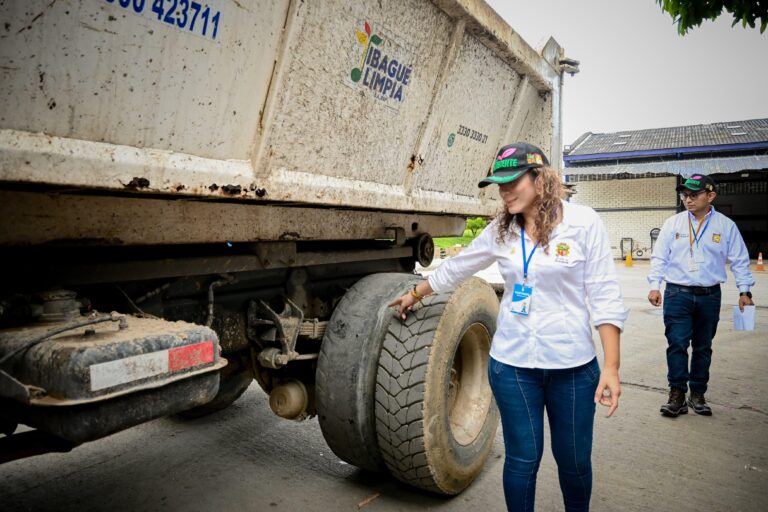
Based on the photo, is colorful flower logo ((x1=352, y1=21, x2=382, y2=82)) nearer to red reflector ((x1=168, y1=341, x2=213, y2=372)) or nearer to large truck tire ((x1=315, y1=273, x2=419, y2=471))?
large truck tire ((x1=315, y1=273, x2=419, y2=471))

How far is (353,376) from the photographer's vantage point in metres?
2.56

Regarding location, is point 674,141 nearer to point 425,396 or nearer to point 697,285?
point 697,285

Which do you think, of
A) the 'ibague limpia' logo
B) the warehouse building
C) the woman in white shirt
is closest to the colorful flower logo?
the 'ibague limpia' logo

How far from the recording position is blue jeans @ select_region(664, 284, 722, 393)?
159 inches

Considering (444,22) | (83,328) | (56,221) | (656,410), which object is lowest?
(656,410)

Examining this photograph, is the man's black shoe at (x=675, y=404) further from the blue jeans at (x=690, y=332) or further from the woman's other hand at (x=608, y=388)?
the woman's other hand at (x=608, y=388)

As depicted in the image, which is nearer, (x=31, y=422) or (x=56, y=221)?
(x=31, y=422)

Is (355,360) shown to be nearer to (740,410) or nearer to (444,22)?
(444,22)

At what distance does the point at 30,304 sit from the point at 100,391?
474 mm

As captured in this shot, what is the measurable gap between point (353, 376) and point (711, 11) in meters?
3.16

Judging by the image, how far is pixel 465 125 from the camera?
139 inches

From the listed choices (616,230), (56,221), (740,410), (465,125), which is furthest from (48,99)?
(616,230)

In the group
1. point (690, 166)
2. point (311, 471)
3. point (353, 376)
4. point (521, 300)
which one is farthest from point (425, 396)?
point (690, 166)

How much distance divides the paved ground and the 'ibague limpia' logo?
214cm
